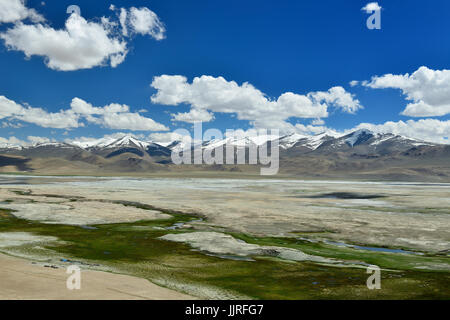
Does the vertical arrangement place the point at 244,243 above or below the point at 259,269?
below

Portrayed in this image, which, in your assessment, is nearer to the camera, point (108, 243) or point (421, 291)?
point (421, 291)

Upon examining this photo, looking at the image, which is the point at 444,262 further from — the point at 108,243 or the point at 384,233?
the point at 108,243

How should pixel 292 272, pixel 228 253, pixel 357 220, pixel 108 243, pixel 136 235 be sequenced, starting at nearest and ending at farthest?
pixel 292 272 < pixel 228 253 < pixel 108 243 < pixel 136 235 < pixel 357 220

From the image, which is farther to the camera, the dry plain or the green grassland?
the dry plain

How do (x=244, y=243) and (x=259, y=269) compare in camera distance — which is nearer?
(x=259, y=269)

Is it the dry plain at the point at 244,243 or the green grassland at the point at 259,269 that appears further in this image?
the dry plain at the point at 244,243
